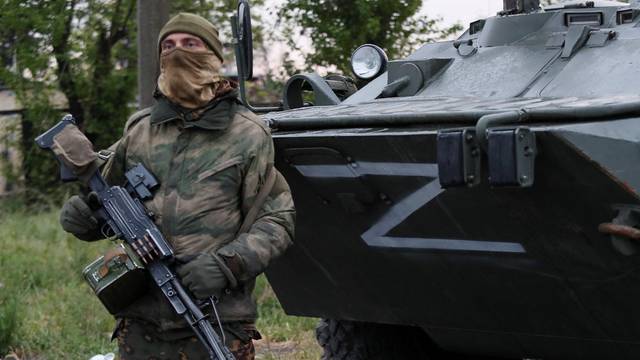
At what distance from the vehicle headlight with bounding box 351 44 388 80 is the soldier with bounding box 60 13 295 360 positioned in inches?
52.7

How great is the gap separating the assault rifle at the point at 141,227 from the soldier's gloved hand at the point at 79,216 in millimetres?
31

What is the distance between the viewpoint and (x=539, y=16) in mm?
4523

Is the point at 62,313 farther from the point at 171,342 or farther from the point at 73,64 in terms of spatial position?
the point at 73,64

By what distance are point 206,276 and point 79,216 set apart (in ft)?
1.58

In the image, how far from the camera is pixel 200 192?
11.5ft

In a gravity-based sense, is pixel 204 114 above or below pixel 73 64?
above

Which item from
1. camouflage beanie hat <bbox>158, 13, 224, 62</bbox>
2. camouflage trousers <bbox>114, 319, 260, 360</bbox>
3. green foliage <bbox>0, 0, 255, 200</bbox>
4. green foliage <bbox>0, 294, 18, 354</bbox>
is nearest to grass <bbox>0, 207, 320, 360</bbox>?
green foliage <bbox>0, 294, 18, 354</bbox>

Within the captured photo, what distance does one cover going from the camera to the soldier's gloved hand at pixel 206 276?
3.38 meters

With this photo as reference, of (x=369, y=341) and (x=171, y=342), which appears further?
(x=369, y=341)

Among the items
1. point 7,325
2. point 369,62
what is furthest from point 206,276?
point 7,325

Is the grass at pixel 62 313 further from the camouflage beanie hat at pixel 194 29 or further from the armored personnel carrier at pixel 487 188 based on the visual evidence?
the camouflage beanie hat at pixel 194 29

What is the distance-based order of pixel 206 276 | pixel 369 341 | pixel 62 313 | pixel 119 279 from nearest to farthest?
1. pixel 206 276
2. pixel 119 279
3. pixel 369 341
4. pixel 62 313

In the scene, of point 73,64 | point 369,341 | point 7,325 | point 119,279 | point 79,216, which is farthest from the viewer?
point 73,64

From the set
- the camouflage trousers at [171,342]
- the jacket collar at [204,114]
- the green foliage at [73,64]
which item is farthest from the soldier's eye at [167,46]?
the green foliage at [73,64]
